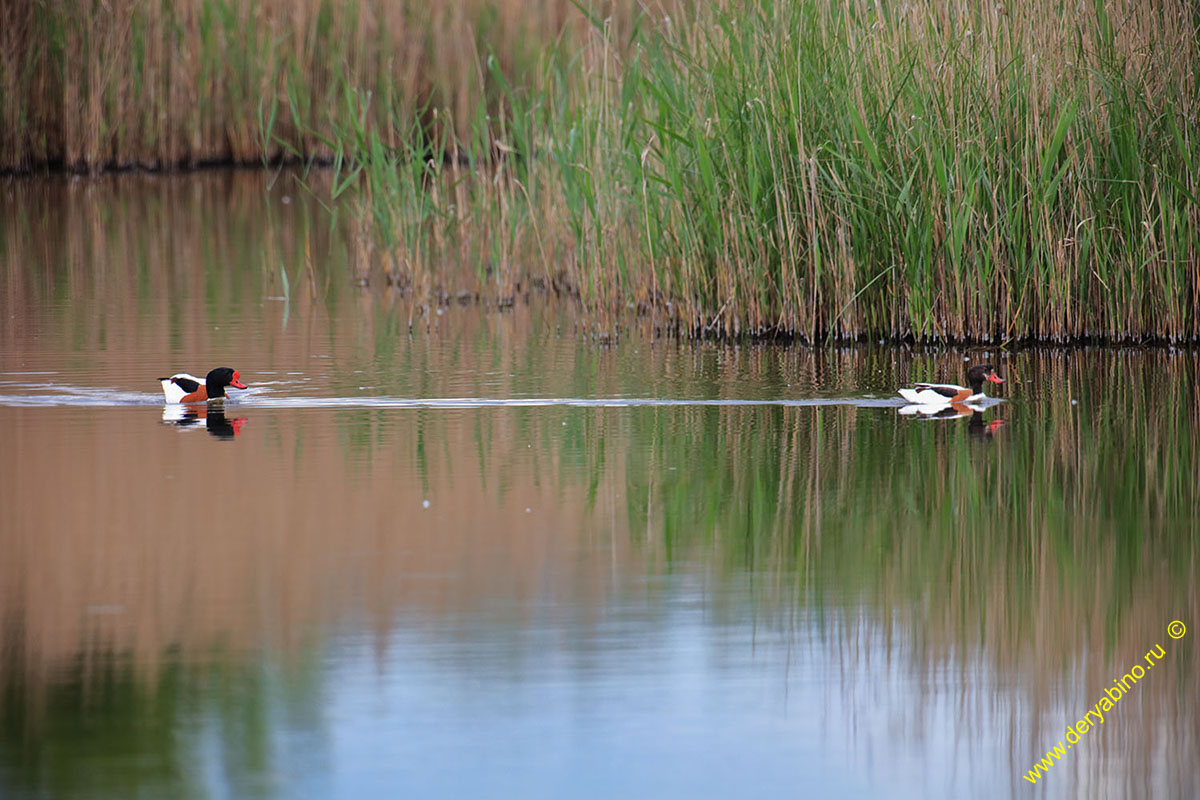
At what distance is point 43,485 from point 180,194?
11376 mm

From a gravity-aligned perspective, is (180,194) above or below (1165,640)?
above

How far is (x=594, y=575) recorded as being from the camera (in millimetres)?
4645

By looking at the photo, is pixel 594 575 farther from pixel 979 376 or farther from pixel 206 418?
pixel 979 376

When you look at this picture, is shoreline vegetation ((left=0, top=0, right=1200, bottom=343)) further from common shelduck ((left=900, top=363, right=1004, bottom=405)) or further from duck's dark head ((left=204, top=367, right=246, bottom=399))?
duck's dark head ((left=204, top=367, right=246, bottom=399))

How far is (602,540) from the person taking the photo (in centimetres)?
504

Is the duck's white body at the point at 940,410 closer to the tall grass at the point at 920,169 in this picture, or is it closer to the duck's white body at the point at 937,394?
the duck's white body at the point at 937,394

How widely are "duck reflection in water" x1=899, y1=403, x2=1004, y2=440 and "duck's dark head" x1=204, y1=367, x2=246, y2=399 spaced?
2.67m

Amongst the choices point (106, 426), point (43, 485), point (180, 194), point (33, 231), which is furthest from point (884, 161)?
point (180, 194)

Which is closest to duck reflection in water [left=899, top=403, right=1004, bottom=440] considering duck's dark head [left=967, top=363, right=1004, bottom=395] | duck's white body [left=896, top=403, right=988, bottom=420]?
duck's white body [left=896, top=403, right=988, bottom=420]

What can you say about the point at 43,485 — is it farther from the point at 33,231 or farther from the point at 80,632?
the point at 33,231

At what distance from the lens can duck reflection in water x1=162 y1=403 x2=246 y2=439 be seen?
6.82m

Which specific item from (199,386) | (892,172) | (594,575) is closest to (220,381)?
(199,386)

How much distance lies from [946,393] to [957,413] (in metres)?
0.10

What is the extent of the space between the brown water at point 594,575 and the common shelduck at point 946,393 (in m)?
0.14
